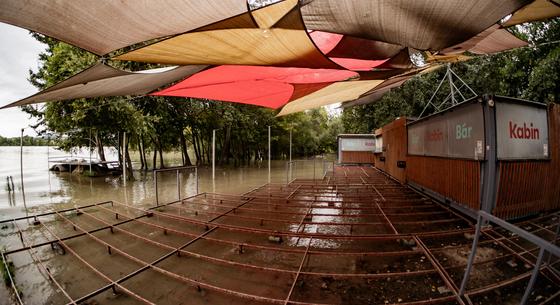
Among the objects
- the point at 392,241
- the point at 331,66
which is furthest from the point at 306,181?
the point at 331,66

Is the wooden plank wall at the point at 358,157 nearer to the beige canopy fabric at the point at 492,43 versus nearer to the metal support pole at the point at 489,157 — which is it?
the beige canopy fabric at the point at 492,43

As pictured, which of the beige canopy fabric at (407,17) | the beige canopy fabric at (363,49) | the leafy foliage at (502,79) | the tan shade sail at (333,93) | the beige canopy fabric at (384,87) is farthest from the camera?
the leafy foliage at (502,79)

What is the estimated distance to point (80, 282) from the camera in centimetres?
344

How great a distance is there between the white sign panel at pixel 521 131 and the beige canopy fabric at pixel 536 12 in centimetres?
148

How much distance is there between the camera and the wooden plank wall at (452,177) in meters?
4.74

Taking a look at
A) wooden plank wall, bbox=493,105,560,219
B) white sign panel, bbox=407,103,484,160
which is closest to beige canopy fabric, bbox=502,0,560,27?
white sign panel, bbox=407,103,484,160

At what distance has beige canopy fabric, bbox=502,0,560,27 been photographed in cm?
363

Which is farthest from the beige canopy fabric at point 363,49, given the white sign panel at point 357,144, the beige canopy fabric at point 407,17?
the white sign panel at point 357,144

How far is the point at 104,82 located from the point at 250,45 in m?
2.95

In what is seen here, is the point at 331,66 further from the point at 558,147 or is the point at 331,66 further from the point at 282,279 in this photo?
the point at 558,147

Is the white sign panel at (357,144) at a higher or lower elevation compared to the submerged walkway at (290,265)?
higher

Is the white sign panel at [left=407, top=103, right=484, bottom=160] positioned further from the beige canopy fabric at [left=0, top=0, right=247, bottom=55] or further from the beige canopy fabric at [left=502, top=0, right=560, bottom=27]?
the beige canopy fabric at [left=0, top=0, right=247, bottom=55]

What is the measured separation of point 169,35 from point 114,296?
3.26 m

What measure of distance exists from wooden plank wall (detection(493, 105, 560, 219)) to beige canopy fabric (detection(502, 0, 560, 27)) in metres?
2.02
